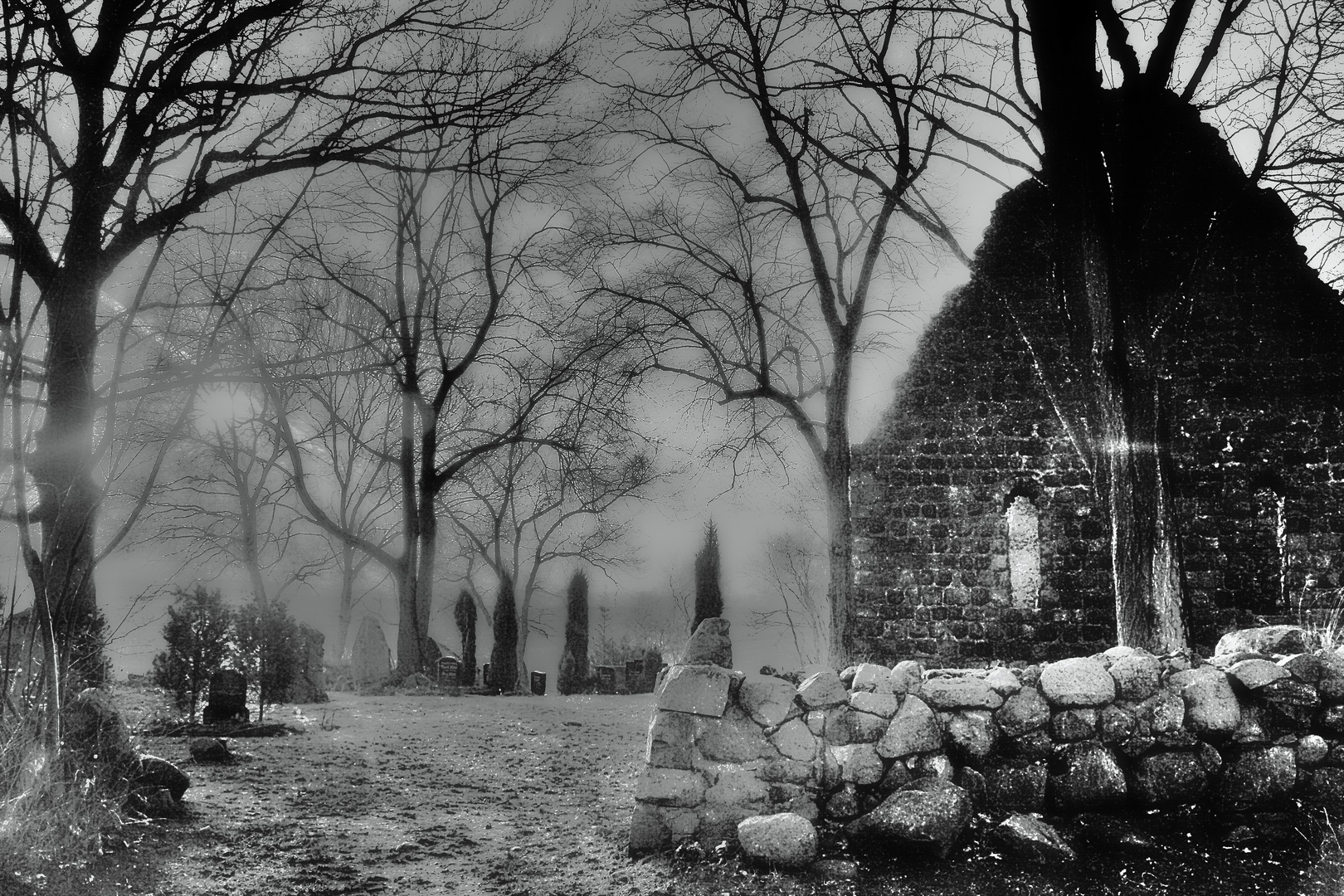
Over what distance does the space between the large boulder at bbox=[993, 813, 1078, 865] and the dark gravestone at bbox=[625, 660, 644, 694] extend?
1654cm

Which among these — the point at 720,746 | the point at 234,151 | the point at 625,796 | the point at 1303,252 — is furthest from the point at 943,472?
the point at 234,151

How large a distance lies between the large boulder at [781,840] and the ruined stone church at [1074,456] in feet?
24.1

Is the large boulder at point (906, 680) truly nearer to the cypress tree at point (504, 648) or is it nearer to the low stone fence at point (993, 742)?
the low stone fence at point (993, 742)

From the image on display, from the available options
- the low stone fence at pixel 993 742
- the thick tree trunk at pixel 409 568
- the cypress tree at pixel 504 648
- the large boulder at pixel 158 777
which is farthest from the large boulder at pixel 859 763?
the cypress tree at pixel 504 648

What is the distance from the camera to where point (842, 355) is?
14.8m

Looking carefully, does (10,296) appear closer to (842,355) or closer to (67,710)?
(67,710)

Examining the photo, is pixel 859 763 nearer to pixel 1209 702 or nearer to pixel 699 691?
pixel 699 691

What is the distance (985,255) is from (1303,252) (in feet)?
13.4

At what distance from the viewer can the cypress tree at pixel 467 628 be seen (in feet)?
70.8

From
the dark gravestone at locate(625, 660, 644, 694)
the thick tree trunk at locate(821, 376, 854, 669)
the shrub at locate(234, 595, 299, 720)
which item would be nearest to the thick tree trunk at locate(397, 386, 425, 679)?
the shrub at locate(234, 595, 299, 720)

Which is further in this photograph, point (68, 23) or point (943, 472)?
point (943, 472)

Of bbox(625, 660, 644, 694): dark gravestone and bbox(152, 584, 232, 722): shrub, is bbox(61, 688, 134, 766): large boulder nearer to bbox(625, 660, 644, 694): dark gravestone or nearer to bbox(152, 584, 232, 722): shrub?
bbox(152, 584, 232, 722): shrub

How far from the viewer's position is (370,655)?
62.6ft

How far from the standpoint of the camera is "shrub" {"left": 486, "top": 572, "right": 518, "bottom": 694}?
20983 millimetres
